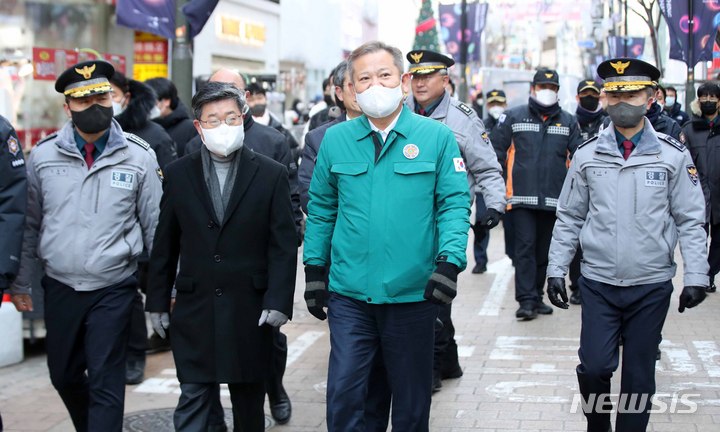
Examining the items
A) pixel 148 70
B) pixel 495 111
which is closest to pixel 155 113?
pixel 495 111

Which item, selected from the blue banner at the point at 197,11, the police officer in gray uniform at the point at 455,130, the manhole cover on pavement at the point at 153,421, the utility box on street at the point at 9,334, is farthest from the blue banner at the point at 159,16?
the manhole cover on pavement at the point at 153,421

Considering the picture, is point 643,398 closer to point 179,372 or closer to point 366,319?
point 366,319

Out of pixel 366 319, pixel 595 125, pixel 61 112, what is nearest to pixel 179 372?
pixel 366 319

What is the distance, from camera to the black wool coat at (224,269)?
5.33 metres

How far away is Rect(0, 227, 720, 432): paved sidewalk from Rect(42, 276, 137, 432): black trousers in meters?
1.18

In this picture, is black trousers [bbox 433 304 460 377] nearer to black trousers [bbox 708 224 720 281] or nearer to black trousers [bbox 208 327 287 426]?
black trousers [bbox 208 327 287 426]

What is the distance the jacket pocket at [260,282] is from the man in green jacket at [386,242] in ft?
1.10

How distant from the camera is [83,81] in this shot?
5.88 meters

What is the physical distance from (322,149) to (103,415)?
1.74m

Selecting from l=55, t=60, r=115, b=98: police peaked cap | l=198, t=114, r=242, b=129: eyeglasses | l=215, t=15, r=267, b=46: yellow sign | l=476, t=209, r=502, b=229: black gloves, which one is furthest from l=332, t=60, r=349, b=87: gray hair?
l=215, t=15, r=267, b=46: yellow sign

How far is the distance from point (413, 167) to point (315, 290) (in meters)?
0.71

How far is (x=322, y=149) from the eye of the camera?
523 centimetres

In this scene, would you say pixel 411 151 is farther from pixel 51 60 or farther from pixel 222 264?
pixel 51 60

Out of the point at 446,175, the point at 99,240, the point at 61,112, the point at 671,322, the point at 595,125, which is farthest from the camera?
the point at 61,112
